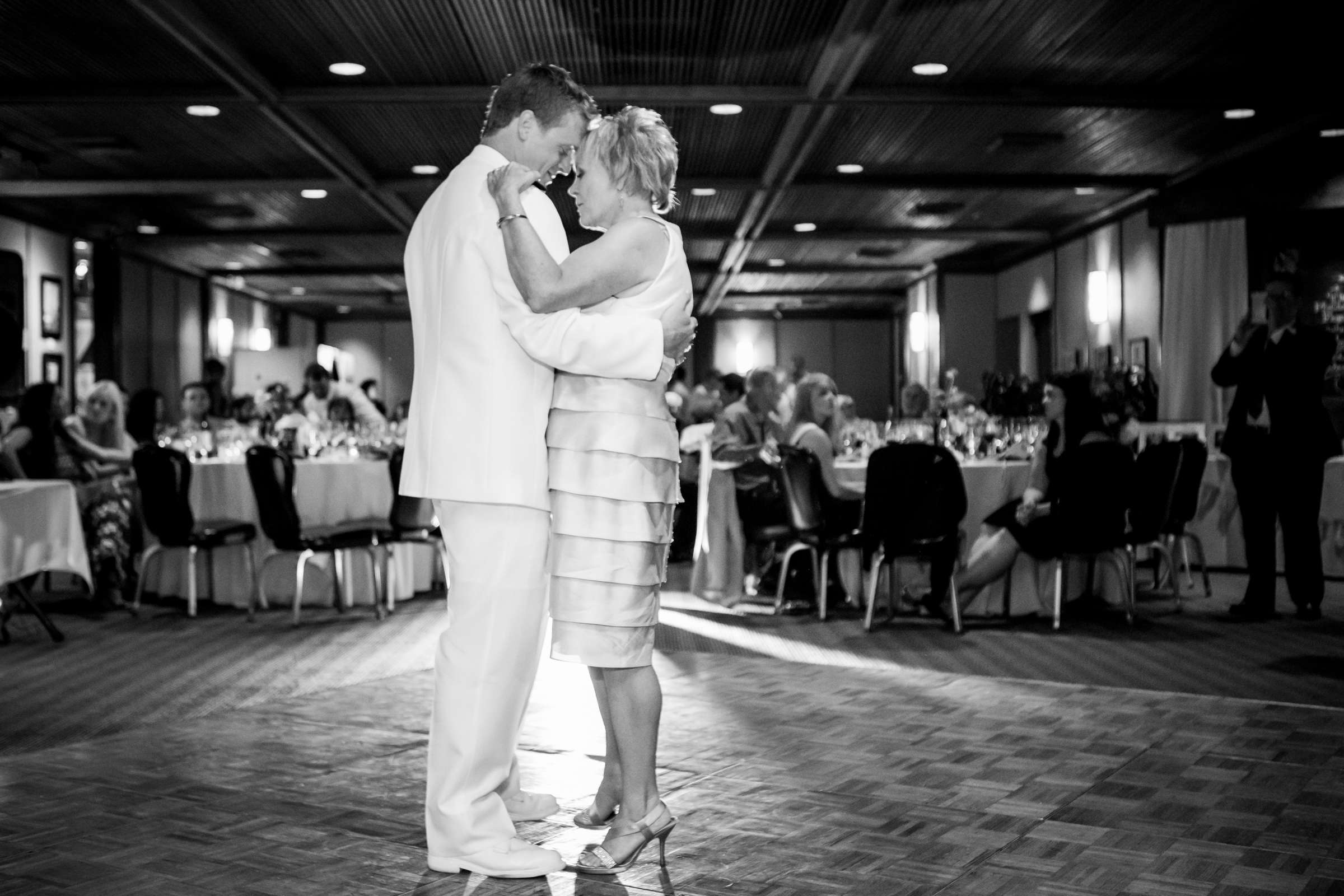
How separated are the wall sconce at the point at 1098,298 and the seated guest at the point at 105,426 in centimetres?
998

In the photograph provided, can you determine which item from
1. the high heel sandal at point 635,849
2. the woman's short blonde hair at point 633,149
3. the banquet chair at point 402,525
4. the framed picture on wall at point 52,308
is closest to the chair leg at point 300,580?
the banquet chair at point 402,525

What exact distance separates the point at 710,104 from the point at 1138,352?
613 cm

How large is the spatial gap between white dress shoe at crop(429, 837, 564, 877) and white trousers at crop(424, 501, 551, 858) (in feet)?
0.06

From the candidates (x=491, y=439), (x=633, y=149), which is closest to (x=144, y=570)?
(x=491, y=439)

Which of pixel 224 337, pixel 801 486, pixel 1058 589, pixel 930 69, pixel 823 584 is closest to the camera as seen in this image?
pixel 1058 589

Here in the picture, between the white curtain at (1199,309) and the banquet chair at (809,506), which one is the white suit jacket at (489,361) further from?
the white curtain at (1199,309)

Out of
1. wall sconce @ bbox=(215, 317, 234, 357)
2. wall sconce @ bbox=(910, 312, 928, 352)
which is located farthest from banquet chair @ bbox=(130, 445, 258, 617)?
wall sconce @ bbox=(910, 312, 928, 352)

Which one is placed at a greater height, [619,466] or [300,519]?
[619,466]

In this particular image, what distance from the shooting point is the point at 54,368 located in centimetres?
1395

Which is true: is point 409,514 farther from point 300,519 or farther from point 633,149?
point 633,149

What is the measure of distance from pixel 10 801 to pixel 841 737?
2.29m

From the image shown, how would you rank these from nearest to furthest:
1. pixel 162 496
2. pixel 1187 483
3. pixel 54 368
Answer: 1. pixel 162 496
2. pixel 1187 483
3. pixel 54 368

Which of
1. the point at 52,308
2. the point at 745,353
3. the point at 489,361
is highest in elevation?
the point at 745,353

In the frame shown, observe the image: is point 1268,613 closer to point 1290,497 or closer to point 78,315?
point 1290,497
